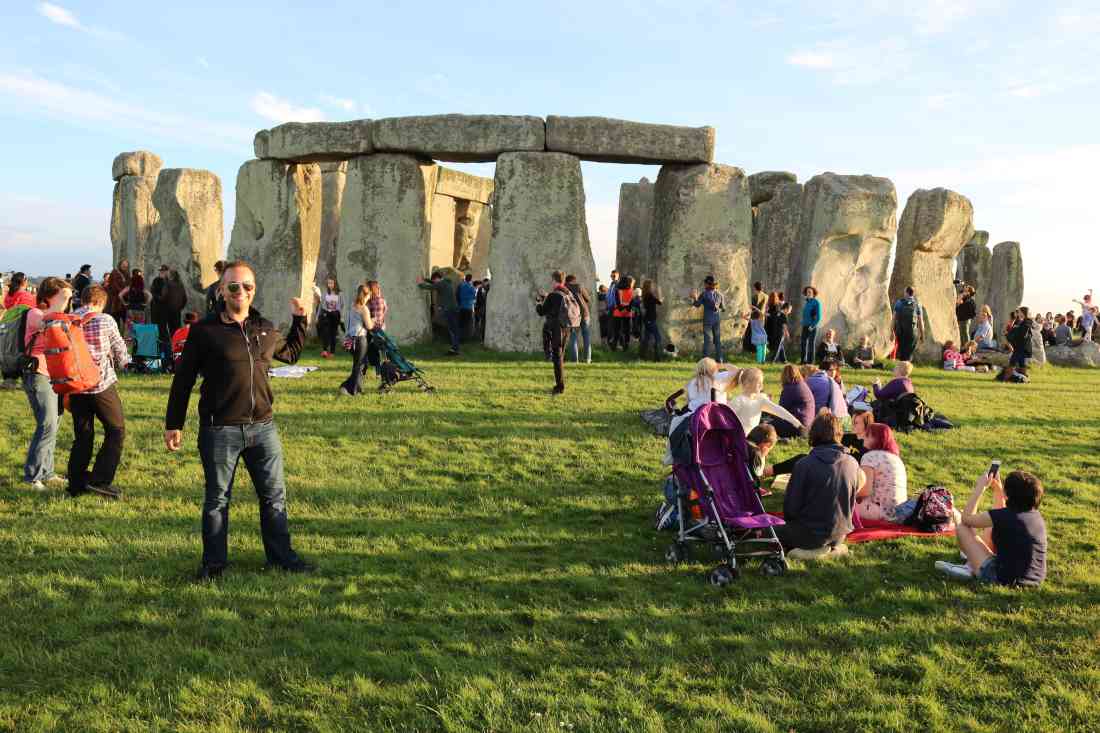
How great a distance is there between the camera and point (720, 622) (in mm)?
4977

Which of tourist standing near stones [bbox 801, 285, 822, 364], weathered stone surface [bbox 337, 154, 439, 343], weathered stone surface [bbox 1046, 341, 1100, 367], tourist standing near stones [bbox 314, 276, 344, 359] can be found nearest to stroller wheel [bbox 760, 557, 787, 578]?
tourist standing near stones [bbox 314, 276, 344, 359]

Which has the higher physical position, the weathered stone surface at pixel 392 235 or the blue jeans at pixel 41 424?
the weathered stone surface at pixel 392 235

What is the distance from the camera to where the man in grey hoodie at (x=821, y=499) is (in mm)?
5941

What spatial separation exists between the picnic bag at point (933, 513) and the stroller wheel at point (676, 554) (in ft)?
6.55

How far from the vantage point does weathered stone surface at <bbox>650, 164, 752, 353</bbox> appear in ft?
53.4

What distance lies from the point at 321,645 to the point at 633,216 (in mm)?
21872

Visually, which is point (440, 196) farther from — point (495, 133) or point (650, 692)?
point (650, 692)

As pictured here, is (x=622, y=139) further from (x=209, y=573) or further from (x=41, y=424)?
(x=209, y=573)

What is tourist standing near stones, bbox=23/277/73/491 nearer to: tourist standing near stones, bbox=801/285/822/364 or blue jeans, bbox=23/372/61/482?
blue jeans, bbox=23/372/61/482

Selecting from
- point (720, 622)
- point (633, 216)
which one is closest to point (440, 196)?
point (633, 216)

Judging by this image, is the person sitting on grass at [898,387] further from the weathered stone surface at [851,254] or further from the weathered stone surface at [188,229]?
the weathered stone surface at [188,229]

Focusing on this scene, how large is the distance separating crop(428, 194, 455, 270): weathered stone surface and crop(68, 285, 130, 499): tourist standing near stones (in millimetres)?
15596

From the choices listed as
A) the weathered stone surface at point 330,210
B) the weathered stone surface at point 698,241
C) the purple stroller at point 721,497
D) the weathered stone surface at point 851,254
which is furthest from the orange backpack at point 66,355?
the weathered stone surface at point 330,210

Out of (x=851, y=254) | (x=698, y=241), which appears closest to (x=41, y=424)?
→ (x=698, y=241)
